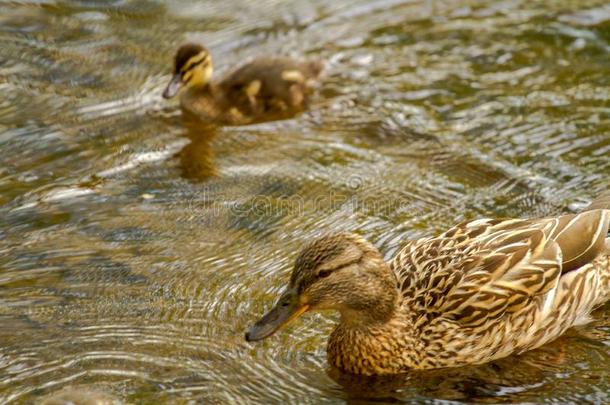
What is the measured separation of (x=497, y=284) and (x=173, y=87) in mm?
2791

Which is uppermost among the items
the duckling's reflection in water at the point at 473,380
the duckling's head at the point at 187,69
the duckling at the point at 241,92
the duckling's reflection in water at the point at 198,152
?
the duckling's head at the point at 187,69

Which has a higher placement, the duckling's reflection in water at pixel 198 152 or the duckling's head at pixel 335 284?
the duckling's head at pixel 335 284

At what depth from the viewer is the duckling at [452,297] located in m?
4.06

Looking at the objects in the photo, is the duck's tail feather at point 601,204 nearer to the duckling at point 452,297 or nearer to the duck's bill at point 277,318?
the duckling at point 452,297

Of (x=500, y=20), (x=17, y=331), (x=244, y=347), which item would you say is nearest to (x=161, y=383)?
(x=244, y=347)

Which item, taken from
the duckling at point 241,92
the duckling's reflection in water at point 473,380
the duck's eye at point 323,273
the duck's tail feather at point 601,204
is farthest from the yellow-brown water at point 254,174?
the duck's tail feather at point 601,204

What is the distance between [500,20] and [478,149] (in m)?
1.67

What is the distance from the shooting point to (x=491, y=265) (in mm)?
4148

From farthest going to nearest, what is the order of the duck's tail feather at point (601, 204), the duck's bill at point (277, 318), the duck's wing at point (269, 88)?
the duck's wing at point (269, 88), the duck's tail feather at point (601, 204), the duck's bill at point (277, 318)

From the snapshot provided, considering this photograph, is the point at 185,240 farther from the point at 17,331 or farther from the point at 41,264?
the point at 17,331

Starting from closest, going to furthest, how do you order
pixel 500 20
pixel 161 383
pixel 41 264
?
pixel 161 383, pixel 41 264, pixel 500 20

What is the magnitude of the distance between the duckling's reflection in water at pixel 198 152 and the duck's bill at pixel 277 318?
5.55ft

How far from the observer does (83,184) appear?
539 cm

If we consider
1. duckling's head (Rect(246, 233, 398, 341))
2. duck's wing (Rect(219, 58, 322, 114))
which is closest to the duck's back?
duckling's head (Rect(246, 233, 398, 341))
